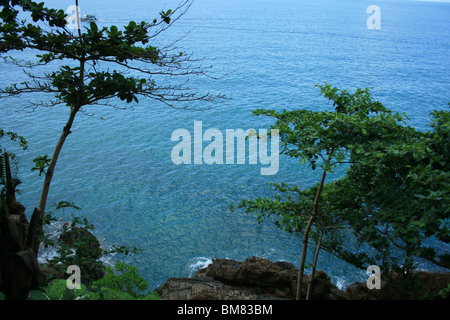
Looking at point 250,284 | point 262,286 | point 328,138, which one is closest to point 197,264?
point 250,284

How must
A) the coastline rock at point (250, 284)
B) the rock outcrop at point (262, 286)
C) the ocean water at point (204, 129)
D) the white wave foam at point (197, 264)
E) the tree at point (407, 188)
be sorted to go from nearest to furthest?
Answer: 1. the tree at point (407, 188)
2. the rock outcrop at point (262, 286)
3. the coastline rock at point (250, 284)
4. the white wave foam at point (197, 264)
5. the ocean water at point (204, 129)

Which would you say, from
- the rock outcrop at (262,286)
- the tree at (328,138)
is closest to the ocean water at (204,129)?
the rock outcrop at (262,286)

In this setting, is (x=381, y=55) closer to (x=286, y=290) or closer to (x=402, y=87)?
(x=402, y=87)

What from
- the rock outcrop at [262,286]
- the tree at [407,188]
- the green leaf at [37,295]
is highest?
the tree at [407,188]

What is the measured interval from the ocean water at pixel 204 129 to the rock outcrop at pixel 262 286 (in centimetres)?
266

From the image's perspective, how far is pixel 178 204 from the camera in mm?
17750

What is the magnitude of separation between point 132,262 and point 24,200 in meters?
7.16

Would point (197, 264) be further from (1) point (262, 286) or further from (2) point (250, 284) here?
(1) point (262, 286)

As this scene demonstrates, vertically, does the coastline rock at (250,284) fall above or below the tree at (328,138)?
below

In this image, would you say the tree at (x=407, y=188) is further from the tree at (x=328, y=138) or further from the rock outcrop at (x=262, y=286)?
the rock outcrop at (x=262, y=286)

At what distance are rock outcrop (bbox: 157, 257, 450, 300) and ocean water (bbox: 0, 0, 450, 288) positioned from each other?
2.66m

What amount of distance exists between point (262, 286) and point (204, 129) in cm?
1738

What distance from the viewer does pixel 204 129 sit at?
2667 cm

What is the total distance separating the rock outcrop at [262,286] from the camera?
9.67 metres
